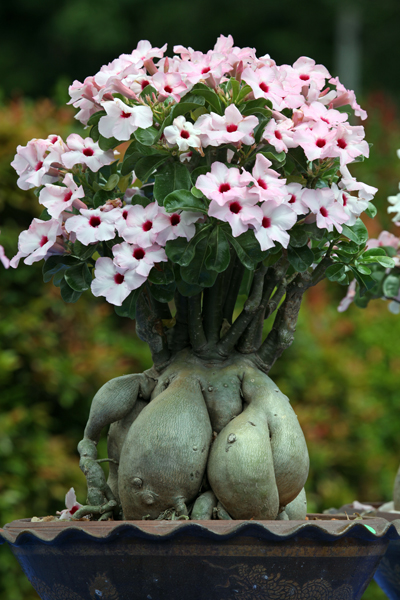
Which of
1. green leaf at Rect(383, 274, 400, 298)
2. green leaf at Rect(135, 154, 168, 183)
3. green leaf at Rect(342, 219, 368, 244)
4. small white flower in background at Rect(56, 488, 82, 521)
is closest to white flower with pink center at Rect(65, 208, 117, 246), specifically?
green leaf at Rect(135, 154, 168, 183)

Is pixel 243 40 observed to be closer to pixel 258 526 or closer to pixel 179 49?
pixel 179 49

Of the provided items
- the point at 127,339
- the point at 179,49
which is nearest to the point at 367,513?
the point at 179,49

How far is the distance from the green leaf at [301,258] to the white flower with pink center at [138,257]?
10.8 inches

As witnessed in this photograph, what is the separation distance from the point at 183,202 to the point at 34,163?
17.1 inches

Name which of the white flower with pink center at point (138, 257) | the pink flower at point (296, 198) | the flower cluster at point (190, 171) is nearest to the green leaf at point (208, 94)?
the flower cluster at point (190, 171)

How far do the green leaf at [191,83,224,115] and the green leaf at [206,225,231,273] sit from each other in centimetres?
28

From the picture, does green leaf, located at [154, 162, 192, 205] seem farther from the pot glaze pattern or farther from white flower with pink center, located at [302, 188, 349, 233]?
the pot glaze pattern

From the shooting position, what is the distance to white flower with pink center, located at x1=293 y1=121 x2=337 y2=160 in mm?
1512

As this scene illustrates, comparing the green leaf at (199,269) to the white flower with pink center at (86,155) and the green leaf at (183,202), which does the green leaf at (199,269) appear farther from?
the white flower with pink center at (86,155)

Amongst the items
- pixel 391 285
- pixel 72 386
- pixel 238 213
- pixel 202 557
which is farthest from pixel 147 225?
pixel 72 386

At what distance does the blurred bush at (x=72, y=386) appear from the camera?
10.5ft

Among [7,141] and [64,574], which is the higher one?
[7,141]

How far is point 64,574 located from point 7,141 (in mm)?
2448

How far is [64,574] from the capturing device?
1441mm
